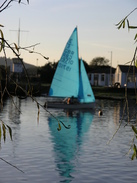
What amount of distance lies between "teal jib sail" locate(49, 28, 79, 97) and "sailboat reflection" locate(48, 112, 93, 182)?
1012cm

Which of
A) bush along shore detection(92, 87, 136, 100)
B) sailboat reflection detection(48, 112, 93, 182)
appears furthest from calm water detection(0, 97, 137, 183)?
bush along shore detection(92, 87, 136, 100)

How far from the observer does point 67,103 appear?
58.1 metres

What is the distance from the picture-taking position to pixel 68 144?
104ft

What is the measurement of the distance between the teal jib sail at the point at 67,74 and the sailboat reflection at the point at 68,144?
10.1m

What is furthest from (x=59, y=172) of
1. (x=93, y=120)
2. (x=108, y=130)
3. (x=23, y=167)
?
(x=93, y=120)

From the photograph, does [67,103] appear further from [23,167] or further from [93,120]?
[23,167]

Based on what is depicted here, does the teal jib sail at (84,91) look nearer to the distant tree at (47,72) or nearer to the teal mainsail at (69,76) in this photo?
the teal mainsail at (69,76)

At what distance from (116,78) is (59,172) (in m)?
101

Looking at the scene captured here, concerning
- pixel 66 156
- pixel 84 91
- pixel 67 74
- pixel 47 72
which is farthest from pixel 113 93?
pixel 66 156

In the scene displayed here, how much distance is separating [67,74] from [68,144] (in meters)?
32.2

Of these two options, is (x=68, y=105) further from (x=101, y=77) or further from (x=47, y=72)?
(x=47, y=72)

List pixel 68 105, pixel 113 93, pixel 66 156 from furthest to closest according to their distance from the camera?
1. pixel 113 93
2. pixel 68 105
3. pixel 66 156

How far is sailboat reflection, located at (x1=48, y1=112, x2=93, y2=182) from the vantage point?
22.6 metres

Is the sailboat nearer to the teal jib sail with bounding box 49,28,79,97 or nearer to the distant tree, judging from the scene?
Answer: the teal jib sail with bounding box 49,28,79,97
